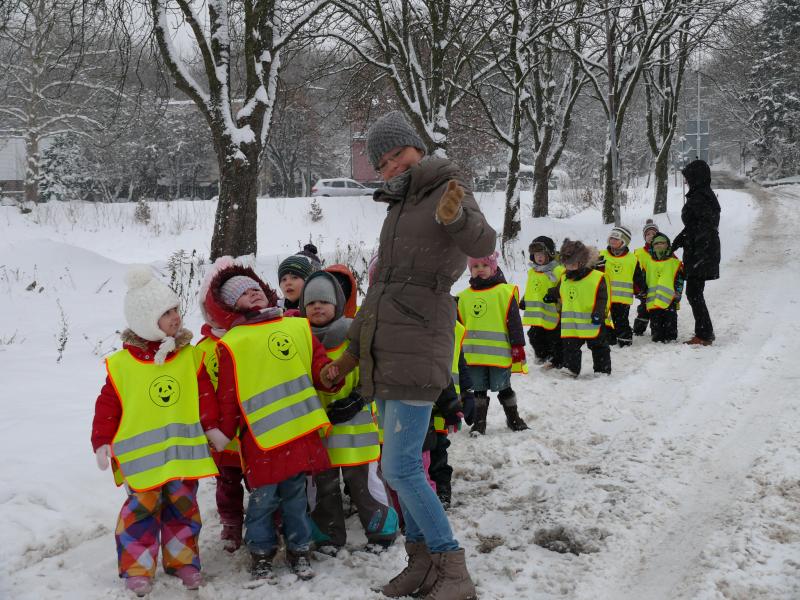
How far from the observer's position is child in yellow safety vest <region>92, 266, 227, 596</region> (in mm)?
3197

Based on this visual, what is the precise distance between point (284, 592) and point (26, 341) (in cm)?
529

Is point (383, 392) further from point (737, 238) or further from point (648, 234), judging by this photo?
point (737, 238)

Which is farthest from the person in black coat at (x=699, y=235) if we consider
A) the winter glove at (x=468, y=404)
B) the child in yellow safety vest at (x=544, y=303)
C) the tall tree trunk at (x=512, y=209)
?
the tall tree trunk at (x=512, y=209)

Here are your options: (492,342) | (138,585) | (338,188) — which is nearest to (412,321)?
(138,585)

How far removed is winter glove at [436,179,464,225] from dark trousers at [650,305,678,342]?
671 cm

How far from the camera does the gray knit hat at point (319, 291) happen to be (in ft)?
12.3

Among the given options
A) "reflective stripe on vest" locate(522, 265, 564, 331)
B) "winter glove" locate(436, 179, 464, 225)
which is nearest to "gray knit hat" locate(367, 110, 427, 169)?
"winter glove" locate(436, 179, 464, 225)

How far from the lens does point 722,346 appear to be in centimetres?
780

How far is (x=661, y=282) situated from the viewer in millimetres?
8656

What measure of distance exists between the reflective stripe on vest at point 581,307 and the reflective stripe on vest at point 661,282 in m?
1.82

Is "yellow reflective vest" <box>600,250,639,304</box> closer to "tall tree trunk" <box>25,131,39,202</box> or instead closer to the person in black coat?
the person in black coat

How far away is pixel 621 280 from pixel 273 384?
640cm

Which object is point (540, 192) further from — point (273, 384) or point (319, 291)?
point (273, 384)

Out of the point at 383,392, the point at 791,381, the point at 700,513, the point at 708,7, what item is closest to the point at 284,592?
the point at 383,392
